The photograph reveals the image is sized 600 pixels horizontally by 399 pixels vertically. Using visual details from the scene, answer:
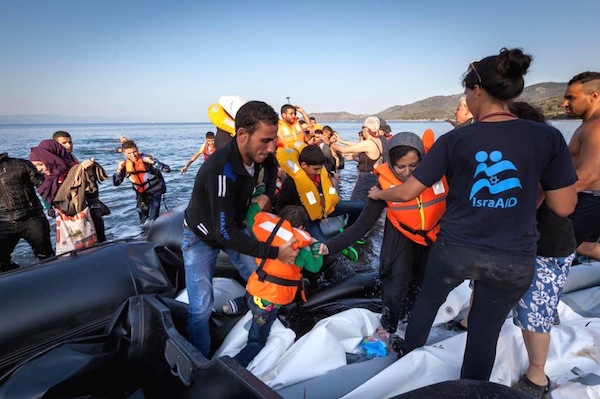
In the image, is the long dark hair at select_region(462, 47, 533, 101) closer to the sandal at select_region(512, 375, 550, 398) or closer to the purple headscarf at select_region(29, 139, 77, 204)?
the sandal at select_region(512, 375, 550, 398)

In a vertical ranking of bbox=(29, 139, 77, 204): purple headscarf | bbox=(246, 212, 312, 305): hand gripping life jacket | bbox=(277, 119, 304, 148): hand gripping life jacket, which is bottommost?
bbox=(246, 212, 312, 305): hand gripping life jacket

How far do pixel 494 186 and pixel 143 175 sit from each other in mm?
6058

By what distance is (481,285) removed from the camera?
1636 millimetres

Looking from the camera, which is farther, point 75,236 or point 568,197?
point 75,236

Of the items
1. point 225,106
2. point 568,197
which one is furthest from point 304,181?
point 568,197

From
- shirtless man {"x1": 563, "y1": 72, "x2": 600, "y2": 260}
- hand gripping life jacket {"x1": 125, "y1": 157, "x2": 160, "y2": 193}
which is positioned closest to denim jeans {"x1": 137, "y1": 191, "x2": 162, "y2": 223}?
hand gripping life jacket {"x1": 125, "y1": 157, "x2": 160, "y2": 193}

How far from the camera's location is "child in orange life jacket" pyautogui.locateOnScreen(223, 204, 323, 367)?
209 centimetres

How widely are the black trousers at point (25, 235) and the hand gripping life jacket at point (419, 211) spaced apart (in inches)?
165

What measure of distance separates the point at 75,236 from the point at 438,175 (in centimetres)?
426

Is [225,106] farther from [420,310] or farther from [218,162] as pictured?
[420,310]

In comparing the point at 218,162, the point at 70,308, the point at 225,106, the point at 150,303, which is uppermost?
the point at 225,106

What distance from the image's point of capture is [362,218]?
229 cm

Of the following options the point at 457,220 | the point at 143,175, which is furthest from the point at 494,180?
the point at 143,175

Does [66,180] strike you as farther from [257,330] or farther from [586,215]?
[586,215]
